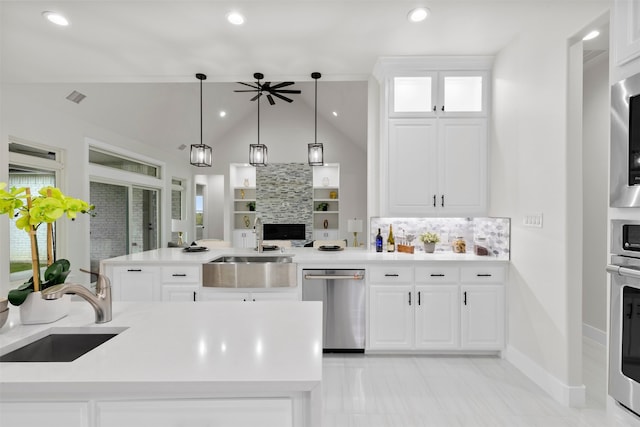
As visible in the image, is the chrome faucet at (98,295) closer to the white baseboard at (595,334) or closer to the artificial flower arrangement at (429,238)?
the artificial flower arrangement at (429,238)

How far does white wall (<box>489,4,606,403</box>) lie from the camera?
7.70 feet

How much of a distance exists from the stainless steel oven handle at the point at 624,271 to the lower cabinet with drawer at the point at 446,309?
1.41 metres

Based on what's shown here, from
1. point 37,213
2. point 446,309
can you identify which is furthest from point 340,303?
point 37,213

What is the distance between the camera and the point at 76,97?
14.9 feet

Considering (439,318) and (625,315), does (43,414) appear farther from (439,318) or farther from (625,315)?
(439,318)

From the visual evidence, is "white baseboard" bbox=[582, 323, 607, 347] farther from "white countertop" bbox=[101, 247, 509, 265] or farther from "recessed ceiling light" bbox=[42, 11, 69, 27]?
"recessed ceiling light" bbox=[42, 11, 69, 27]

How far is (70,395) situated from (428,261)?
274cm

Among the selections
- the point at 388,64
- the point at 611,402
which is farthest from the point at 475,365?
the point at 388,64

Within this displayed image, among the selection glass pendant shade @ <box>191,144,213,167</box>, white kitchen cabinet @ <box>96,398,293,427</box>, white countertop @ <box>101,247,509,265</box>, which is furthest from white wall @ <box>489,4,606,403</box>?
glass pendant shade @ <box>191,144,213,167</box>

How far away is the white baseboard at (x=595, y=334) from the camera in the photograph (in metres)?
3.26

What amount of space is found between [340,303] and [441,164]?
5.49ft

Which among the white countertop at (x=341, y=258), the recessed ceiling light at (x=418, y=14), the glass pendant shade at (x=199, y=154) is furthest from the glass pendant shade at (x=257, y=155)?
the recessed ceiling light at (x=418, y=14)

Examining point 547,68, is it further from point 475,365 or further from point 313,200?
point 313,200

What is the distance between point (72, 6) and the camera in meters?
2.44
